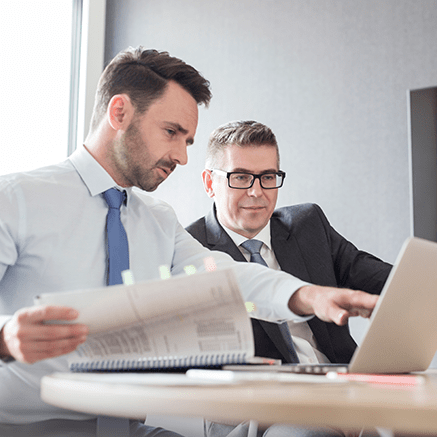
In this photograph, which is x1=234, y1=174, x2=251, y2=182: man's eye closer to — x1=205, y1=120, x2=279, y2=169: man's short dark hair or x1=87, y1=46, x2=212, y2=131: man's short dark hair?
x1=205, y1=120, x2=279, y2=169: man's short dark hair

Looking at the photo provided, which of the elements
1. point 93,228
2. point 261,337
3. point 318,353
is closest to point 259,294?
point 93,228

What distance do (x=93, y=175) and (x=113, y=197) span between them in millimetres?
76

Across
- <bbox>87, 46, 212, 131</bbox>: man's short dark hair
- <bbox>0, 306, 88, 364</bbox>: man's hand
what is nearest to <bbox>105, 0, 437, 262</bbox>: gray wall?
<bbox>87, 46, 212, 131</bbox>: man's short dark hair

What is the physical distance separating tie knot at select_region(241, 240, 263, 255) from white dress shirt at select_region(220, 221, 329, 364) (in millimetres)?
29

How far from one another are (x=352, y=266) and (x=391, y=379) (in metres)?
1.17

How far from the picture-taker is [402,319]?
72 centimetres

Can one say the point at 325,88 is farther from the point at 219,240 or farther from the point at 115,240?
the point at 115,240

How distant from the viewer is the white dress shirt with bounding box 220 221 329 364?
1626 mm

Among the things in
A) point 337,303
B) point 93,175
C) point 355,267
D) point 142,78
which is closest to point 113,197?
point 93,175

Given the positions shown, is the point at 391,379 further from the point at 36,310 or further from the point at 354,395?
the point at 36,310

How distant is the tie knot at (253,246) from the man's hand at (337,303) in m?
0.81

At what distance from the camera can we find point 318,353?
1674 mm

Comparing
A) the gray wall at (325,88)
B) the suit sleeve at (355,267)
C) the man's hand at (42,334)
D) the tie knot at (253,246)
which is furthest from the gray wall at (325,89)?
the man's hand at (42,334)

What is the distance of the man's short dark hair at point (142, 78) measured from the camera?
53.7 inches
